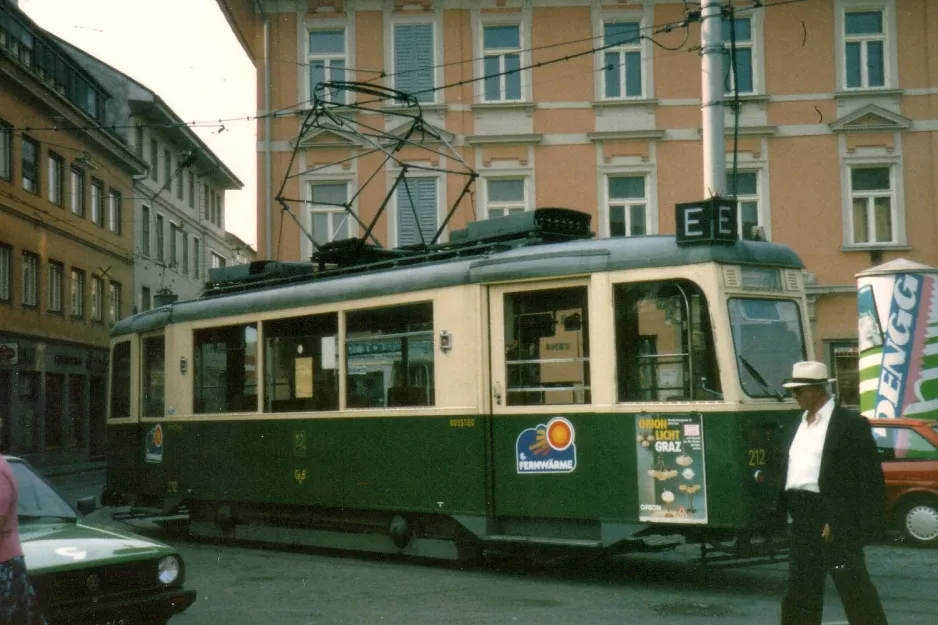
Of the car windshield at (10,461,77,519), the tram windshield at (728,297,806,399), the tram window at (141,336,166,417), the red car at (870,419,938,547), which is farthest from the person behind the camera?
the tram window at (141,336,166,417)

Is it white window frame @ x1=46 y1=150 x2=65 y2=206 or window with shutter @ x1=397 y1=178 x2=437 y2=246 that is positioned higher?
white window frame @ x1=46 y1=150 x2=65 y2=206

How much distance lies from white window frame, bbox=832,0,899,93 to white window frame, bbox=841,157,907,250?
152 centimetres

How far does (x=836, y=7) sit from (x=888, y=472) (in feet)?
50.6

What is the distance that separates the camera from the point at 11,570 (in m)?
6.04

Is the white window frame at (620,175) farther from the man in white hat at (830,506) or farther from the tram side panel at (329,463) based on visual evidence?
the man in white hat at (830,506)

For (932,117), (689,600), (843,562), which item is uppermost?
(932,117)

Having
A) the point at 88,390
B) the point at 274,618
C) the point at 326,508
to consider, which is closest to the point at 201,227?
the point at 88,390

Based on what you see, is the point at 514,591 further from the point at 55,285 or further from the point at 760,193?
the point at 55,285

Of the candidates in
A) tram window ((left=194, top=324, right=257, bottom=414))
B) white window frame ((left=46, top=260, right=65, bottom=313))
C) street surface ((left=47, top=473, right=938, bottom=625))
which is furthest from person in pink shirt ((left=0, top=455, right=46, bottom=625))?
white window frame ((left=46, top=260, right=65, bottom=313))

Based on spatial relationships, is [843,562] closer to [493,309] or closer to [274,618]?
[274,618]

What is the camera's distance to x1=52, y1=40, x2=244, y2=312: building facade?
159 feet

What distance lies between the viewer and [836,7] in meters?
26.3

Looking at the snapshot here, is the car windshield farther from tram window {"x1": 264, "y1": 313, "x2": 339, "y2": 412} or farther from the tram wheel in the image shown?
the tram wheel

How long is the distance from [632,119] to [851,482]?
20539mm
